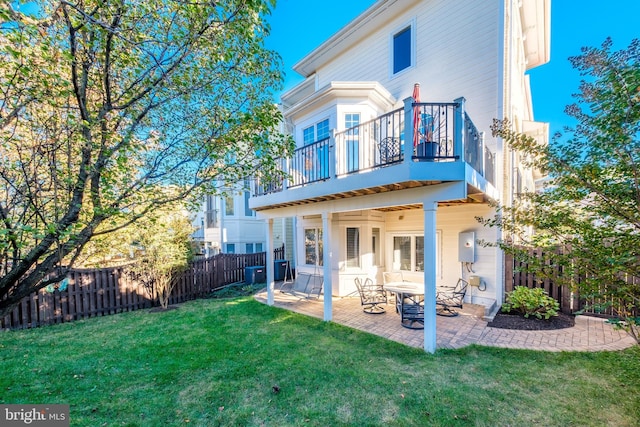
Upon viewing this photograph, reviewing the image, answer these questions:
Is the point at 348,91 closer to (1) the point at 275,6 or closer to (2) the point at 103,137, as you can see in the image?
(1) the point at 275,6

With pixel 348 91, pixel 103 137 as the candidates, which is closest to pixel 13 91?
pixel 103 137

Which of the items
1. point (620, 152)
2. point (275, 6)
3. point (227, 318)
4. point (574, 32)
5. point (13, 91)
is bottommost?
point (227, 318)

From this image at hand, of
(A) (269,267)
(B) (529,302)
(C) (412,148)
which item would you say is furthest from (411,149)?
(A) (269,267)

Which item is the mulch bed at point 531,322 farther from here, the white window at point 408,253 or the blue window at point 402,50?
the blue window at point 402,50

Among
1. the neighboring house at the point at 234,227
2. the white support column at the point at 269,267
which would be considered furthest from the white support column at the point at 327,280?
the neighboring house at the point at 234,227

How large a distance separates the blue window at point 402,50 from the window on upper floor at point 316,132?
3.41 meters

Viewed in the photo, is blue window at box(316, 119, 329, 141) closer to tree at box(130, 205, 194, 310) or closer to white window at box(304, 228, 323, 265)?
white window at box(304, 228, 323, 265)

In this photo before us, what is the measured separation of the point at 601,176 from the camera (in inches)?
112

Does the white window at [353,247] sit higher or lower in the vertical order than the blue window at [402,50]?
lower

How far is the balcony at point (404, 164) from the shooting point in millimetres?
4625

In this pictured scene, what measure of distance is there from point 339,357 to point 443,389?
174cm

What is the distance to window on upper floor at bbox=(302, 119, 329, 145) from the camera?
29.6 feet

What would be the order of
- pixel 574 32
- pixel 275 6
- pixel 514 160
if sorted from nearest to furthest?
pixel 275 6 < pixel 514 160 < pixel 574 32

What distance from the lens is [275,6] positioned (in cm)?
325
